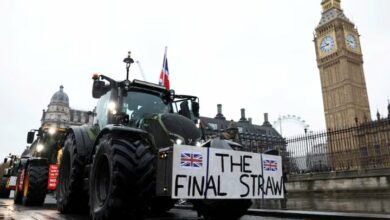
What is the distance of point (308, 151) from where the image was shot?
15.3 meters

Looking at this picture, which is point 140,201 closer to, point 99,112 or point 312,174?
point 99,112

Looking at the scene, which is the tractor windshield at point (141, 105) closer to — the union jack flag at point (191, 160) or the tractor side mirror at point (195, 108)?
the tractor side mirror at point (195, 108)

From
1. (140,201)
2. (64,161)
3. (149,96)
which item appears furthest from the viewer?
(64,161)

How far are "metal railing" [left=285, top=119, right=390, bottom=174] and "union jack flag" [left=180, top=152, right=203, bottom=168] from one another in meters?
10.6

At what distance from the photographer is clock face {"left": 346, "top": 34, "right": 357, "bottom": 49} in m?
87.4

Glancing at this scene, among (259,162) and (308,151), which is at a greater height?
(308,151)

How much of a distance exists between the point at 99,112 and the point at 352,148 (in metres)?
11.1

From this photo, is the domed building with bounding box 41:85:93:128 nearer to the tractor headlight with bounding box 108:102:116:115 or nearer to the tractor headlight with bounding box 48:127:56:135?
the tractor headlight with bounding box 48:127:56:135

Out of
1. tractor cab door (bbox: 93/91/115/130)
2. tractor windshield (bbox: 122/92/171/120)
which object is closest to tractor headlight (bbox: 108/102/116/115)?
tractor cab door (bbox: 93/91/115/130)

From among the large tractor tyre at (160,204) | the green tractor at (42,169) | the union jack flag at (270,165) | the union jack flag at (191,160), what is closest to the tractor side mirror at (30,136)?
the green tractor at (42,169)

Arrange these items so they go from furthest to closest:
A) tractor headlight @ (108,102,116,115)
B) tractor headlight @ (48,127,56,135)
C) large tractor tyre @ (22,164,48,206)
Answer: tractor headlight @ (48,127,56,135), large tractor tyre @ (22,164,48,206), tractor headlight @ (108,102,116,115)

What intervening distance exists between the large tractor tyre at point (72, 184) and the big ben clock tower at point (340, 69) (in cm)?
8420

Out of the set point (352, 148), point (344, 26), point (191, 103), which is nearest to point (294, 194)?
point (352, 148)

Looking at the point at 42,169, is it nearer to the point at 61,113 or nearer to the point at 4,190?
the point at 4,190
